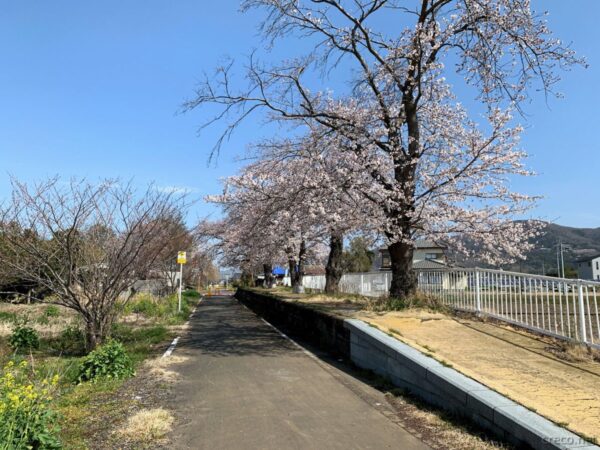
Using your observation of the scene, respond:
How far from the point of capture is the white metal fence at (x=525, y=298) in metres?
7.99

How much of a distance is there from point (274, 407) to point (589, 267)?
330ft

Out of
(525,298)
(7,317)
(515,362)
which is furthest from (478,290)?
(7,317)

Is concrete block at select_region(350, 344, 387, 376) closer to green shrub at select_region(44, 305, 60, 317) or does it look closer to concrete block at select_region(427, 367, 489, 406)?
concrete block at select_region(427, 367, 489, 406)

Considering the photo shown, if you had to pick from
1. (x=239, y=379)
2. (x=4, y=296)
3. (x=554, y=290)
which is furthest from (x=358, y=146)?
(x=4, y=296)

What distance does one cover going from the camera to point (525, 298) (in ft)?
31.1

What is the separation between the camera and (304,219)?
13.4m

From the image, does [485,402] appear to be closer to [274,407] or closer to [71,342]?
[274,407]

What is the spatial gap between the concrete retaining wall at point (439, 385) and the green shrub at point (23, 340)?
7.30 metres

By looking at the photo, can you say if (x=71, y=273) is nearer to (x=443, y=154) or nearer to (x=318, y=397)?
(x=318, y=397)

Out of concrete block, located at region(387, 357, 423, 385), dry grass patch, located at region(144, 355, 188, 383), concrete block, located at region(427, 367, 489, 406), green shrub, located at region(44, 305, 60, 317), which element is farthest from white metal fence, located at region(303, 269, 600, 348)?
green shrub, located at region(44, 305, 60, 317)

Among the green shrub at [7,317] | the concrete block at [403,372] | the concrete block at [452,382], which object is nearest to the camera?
the concrete block at [452,382]

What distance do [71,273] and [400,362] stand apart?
7.04 m

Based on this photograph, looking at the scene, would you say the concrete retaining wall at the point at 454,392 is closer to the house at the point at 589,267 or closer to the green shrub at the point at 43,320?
the green shrub at the point at 43,320

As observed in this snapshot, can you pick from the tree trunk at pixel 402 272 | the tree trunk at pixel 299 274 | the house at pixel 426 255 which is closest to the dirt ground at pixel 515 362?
the tree trunk at pixel 402 272
